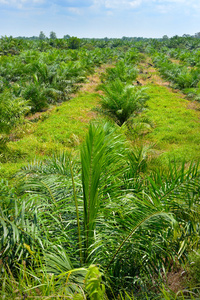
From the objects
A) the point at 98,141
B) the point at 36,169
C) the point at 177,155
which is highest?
the point at 98,141

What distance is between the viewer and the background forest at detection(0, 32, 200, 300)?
75.4 inches

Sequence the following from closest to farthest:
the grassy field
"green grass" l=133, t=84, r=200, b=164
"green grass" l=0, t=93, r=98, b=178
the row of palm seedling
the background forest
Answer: the background forest, "green grass" l=0, t=93, r=98, b=178, the grassy field, "green grass" l=133, t=84, r=200, b=164, the row of palm seedling

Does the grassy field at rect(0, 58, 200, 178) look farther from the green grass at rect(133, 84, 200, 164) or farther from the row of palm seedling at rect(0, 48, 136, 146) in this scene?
the row of palm seedling at rect(0, 48, 136, 146)

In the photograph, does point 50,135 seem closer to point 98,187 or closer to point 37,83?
point 37,83

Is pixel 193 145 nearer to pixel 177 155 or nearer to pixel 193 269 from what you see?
pixel 177 155

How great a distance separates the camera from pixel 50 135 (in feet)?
26.3

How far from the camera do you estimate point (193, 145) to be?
750cm

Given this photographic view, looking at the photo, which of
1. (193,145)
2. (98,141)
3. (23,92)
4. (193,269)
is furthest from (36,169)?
(23,92)

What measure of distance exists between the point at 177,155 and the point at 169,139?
4.89ft

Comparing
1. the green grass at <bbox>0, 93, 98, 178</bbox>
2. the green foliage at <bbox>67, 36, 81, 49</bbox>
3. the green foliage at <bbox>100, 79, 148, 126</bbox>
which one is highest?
the green foliage at <bbox>67, 36, 81, 49</bbox>

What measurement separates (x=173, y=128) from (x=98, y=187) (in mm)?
7368

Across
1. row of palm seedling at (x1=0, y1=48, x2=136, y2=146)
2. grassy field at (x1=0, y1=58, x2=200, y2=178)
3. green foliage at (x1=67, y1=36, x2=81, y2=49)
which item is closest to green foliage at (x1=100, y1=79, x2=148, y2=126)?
grassy field at (x1=0, y1=58, x2=200, y2=178)

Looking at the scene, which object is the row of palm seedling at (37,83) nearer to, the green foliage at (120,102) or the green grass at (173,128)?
the green foliage at (120,102)

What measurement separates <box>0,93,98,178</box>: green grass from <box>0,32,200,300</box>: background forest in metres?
0.04
